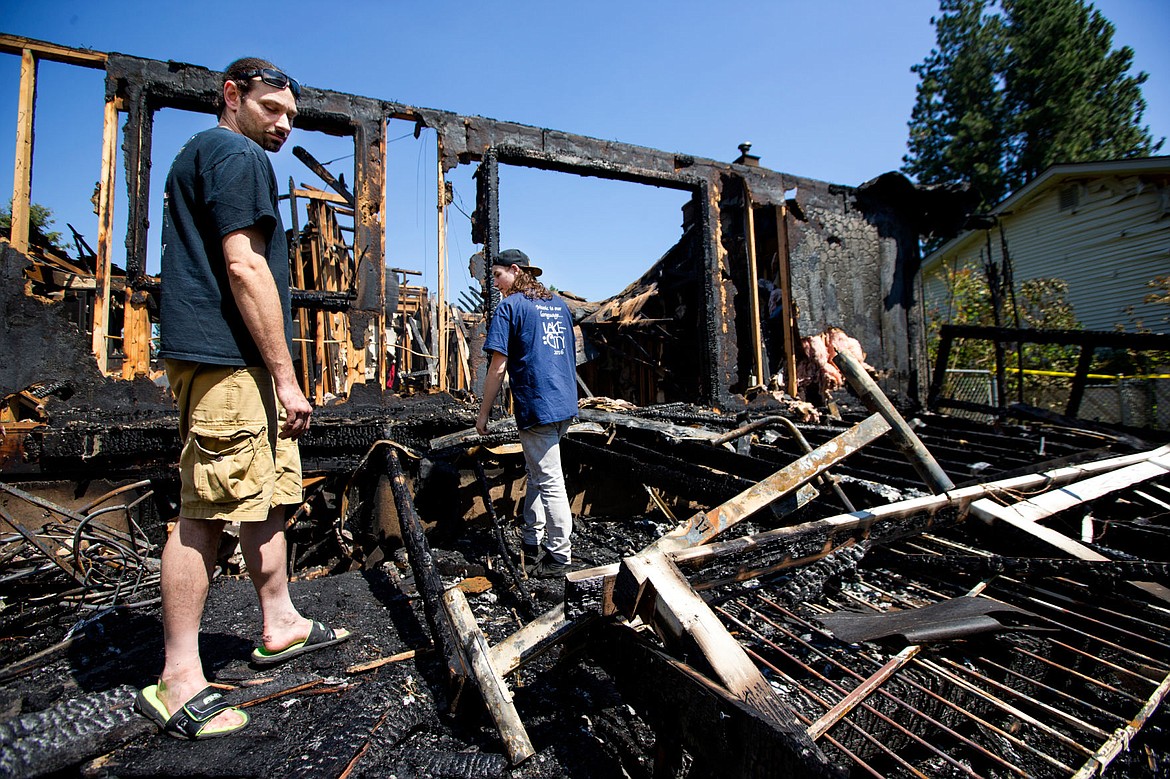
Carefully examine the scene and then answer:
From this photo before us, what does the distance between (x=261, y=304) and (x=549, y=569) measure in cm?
218

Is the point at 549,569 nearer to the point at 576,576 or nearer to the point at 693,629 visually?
the point at 576,576

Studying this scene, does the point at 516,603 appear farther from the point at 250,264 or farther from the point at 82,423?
the point at 82,423

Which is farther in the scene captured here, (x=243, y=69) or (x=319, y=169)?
(x=319, y=169)

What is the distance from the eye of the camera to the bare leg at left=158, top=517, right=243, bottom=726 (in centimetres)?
159

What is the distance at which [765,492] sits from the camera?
6.48ft

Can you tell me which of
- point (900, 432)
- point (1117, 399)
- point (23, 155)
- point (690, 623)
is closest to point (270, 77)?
point (690, 623)

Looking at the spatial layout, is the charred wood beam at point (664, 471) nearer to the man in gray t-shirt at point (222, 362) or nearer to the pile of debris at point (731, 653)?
the pile of debris at point (731, 653)

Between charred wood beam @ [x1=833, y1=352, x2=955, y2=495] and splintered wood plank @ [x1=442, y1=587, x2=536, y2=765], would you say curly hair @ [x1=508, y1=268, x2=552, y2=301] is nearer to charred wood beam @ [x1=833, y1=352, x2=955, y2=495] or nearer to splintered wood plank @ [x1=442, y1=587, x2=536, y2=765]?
charred wood beam @ [x1=833, y1=352, x2=955, y2=495]

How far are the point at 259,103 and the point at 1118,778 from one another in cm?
314

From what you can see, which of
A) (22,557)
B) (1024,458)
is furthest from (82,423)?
(1024,458)

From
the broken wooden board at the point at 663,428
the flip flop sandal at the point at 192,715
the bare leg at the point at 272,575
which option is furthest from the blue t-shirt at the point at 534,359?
the flip flop sandal at the point at 192,715

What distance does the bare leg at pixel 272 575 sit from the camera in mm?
1921

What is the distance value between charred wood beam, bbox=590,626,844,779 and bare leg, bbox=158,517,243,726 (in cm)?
121

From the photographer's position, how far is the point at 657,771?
130 cm
